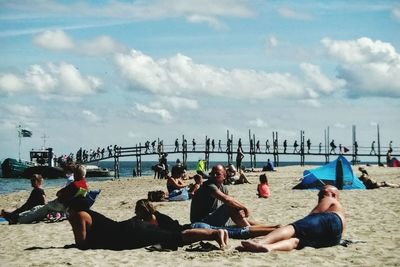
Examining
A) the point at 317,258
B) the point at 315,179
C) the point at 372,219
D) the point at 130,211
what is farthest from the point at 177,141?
the point at 317,258

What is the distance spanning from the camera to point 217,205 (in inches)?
305

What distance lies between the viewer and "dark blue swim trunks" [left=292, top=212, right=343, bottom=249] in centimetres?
677

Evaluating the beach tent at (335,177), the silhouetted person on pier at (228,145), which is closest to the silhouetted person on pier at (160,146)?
the silhouetted person on pier at (228,145)

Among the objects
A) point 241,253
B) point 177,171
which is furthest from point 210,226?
point 177,171

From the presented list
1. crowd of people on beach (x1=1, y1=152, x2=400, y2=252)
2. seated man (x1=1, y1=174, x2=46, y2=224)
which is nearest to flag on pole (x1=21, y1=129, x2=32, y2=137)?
seated man (x1=1, y1=174, x2=46, y2=224)

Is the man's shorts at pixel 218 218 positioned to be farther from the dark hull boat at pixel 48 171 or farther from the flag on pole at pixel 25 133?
the flag on pole at pixel 25 133

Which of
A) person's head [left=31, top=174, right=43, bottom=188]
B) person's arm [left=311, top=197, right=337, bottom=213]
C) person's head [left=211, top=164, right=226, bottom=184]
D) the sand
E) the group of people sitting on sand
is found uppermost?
person's head [left=211, top=164, right=226, bottom=184]

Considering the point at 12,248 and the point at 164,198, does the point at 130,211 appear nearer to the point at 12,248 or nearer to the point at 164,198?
the point at 164,198

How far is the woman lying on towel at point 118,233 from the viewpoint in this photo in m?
7.02

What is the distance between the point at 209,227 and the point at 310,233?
53.5 inches

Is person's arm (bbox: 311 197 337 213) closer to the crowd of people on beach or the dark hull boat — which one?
the crowd of people on beach

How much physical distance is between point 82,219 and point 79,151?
170ft

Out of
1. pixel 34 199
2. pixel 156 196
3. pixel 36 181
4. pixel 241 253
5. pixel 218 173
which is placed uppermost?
pixel 218 173

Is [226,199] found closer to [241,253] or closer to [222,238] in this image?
[222,238]
